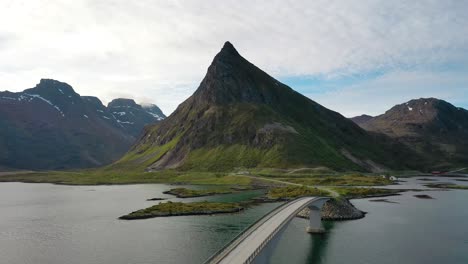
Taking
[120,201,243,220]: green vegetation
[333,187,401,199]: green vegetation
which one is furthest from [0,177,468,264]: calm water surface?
[333,187,401,199]: green vegetation

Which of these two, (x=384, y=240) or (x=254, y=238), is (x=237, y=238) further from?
(x=384, y=240)

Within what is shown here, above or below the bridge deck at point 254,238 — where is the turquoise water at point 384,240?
below

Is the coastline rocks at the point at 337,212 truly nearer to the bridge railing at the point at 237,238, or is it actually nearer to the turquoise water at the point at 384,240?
the turquoise water at the point at 384,240

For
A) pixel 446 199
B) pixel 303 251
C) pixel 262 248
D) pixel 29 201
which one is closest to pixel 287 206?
pixel 303 251

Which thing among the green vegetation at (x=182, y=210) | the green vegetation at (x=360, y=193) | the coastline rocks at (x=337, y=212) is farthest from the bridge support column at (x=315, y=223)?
the green vegetation at (x=360, y=193)

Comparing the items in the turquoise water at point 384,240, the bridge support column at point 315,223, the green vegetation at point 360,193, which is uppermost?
the green vegetation at point 360,193

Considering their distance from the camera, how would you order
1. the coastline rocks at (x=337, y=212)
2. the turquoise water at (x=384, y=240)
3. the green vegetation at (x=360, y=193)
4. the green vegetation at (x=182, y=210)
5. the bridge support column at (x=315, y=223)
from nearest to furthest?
the turquoise water at (x=384, y=240), the bridge support column at (x=315, y=223), the coastline rocks at (x=337, y=212), the green vegetation at (x=182, y=210), the green vegetation at (x=360, y=193)

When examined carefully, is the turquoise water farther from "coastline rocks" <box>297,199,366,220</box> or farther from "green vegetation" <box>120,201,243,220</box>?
"green vegetation" <box>120,201,243,220</box>

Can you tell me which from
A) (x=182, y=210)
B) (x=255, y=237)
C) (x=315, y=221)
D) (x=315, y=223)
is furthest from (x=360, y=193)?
(x=255, y=237)
